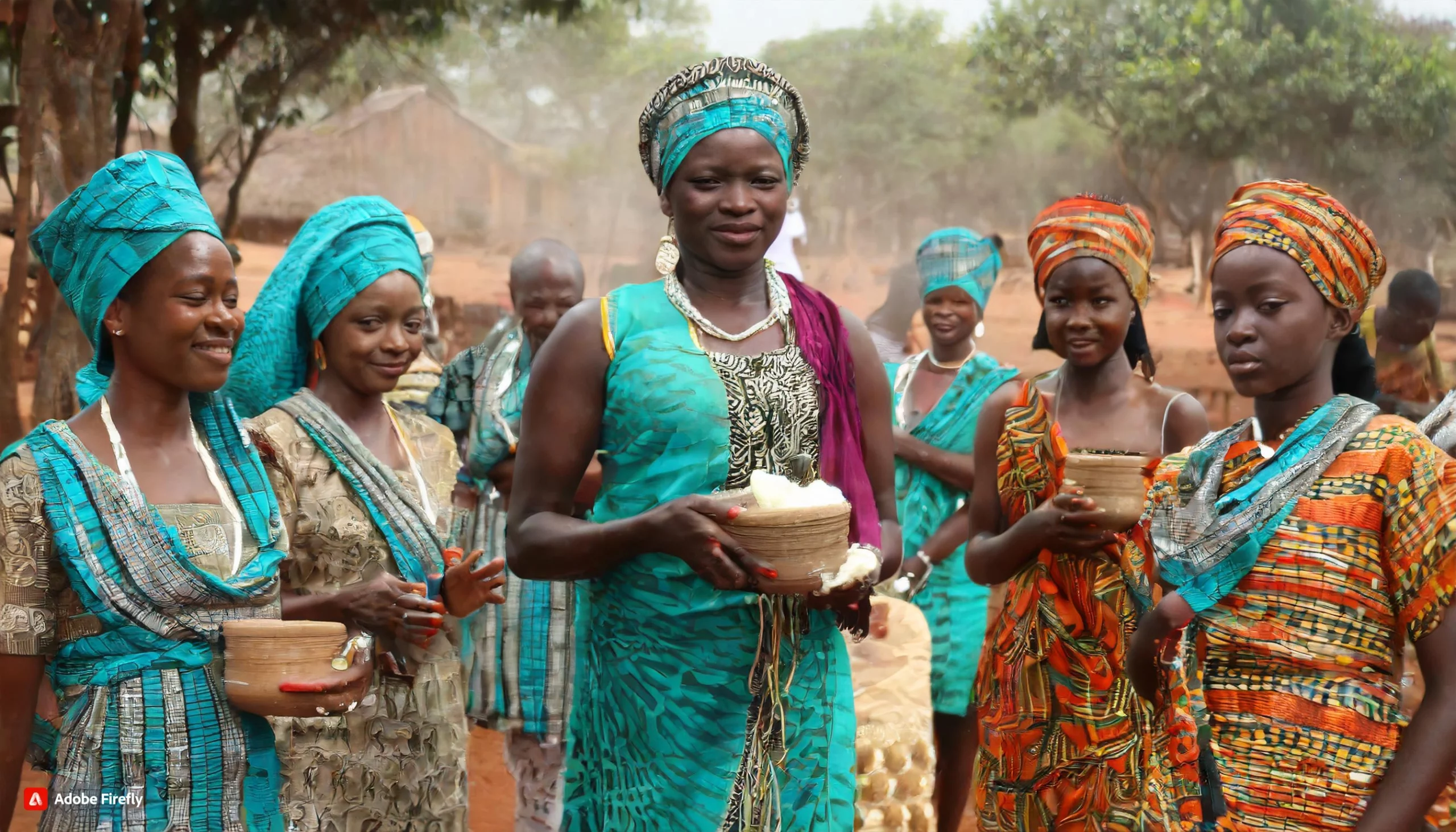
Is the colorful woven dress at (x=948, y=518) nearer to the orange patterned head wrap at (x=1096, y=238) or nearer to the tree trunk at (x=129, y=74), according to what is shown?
the orange patterned head wrap at (x=1096, y=238)

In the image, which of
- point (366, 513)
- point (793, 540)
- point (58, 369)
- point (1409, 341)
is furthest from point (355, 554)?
point (1409, 341)

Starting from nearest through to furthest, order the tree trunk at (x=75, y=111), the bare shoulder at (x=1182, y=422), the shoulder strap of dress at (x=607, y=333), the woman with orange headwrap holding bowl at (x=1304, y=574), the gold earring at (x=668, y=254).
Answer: the woman with orange headwrap holding bowl at (x=1304, y=574), the shoulder strap of dress at (x=607, y=333), the gold earring at (x=668, y=254), the bare shoulder at (x=1182, y=422), the tree trunk at (x=75, y=111)

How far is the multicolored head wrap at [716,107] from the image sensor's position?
265 centimetres

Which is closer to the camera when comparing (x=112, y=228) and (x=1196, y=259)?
(x=112, y=228)

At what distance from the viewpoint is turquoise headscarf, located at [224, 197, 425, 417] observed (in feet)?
12.3

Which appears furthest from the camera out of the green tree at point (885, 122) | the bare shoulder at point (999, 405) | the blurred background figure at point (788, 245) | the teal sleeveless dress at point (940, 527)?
the green tree at point (885, 122)

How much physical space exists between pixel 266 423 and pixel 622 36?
1712 centimetres

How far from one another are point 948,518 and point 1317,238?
313 cm

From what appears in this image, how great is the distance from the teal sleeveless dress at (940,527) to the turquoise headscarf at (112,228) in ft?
11.1

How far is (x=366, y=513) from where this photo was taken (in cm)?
353

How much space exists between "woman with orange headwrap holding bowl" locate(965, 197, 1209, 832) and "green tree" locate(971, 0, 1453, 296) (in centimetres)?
1249

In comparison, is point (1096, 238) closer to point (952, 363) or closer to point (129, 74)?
point (952, 363)

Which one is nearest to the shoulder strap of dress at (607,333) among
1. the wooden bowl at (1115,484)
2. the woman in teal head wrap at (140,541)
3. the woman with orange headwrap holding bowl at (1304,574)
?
the woman in teal head wrap at (140,541)

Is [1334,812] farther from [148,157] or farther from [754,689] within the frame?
[148,157]
